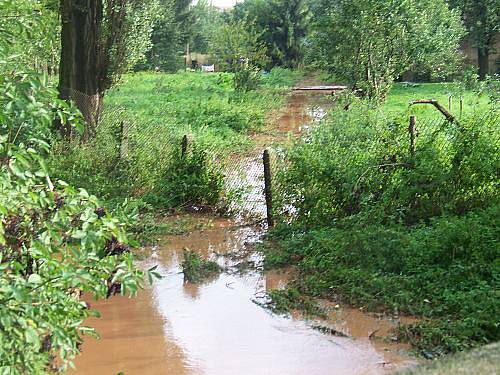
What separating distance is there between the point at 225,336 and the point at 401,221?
2.96 metres

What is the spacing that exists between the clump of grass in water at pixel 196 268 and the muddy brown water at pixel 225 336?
0.36ft

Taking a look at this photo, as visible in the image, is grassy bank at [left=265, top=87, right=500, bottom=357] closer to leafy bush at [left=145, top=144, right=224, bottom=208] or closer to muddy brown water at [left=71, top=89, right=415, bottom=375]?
muddy brown water at [left=71, top=89, right=415, bottom=375]

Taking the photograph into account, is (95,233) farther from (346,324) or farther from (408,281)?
(408,281)

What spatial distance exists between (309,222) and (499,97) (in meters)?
3.08

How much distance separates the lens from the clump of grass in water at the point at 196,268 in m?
8.07

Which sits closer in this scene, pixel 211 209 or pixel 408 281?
pixel 408 281

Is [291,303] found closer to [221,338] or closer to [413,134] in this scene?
[221,338]

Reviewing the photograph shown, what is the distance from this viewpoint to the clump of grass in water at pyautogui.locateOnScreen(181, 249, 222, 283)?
26.5 ft

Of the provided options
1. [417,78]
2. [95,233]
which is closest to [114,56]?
[95,233]

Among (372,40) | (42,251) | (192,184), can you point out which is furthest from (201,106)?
(42,251)

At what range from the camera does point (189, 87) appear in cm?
3391

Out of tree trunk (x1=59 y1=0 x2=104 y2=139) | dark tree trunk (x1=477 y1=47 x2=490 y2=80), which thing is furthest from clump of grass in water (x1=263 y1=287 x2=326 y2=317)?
dark tree trunk (x1=477 y1=47 x2=490 y2=80)

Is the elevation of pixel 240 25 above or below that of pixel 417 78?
above

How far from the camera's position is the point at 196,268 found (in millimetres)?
8219
